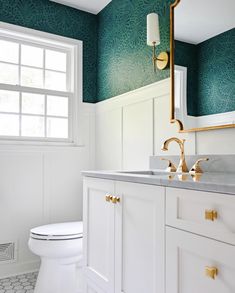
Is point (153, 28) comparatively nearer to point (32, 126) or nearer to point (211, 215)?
point (32, 126)

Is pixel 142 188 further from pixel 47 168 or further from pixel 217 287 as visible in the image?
pixel 47 168

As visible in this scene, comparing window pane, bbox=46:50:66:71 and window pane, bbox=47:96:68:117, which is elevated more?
window pane, bbox=46:50:66:71

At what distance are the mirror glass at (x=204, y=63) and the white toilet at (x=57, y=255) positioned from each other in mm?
1118

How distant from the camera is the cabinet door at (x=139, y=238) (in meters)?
1.20

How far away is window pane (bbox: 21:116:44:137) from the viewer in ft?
8.77

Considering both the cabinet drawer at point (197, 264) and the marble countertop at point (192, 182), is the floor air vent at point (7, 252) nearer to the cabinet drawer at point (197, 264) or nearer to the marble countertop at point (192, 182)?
the marble countertop at point (192, 182)

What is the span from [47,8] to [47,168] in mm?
1511

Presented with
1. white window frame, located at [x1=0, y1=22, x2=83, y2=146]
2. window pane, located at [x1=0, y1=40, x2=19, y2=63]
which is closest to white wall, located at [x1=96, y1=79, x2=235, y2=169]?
white window frame, located at [x1=0, y1=22, x2=83, y2=146]

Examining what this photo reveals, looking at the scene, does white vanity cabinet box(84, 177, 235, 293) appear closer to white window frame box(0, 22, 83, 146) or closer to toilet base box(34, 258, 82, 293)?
toilet base box(34, 258, 82, 293)

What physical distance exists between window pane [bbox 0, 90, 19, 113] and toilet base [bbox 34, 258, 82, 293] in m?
1.33

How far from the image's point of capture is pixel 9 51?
2.65m

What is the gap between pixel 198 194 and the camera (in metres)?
1.01

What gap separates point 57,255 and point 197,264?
4.09 ft

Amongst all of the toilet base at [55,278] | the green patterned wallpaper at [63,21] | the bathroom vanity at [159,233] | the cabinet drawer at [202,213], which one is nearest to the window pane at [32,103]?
the green patterned wallpaper at [63,21]
